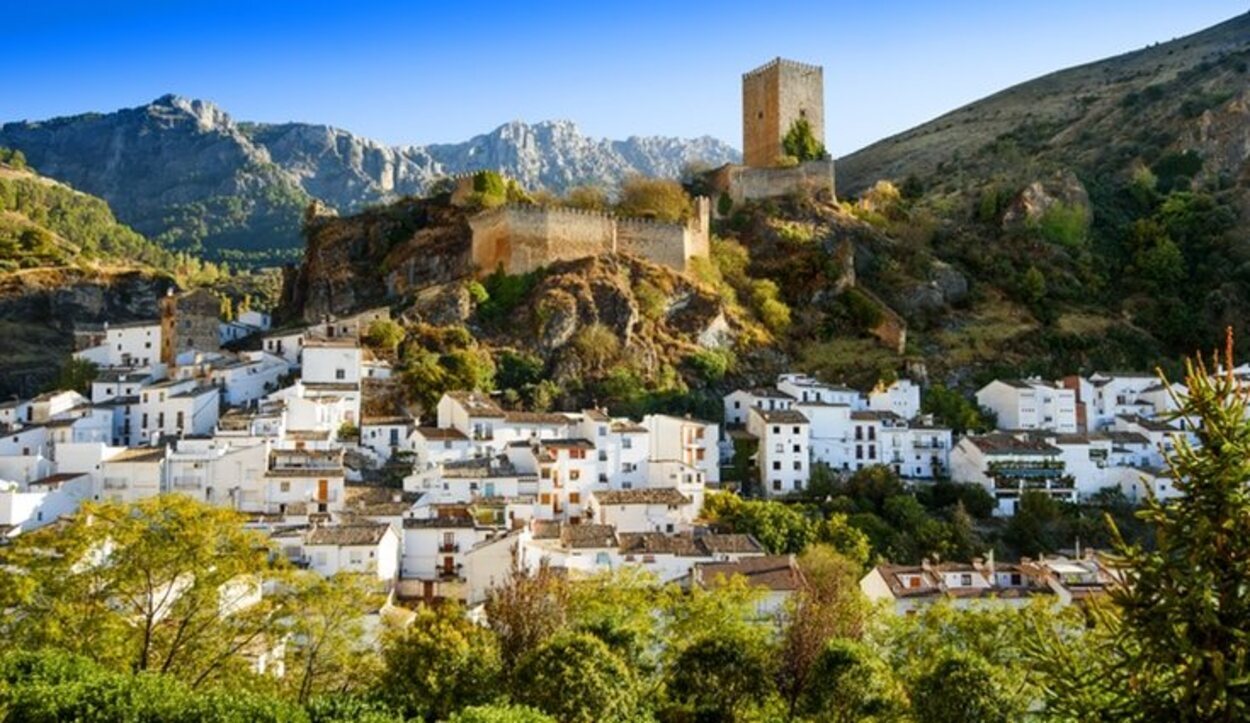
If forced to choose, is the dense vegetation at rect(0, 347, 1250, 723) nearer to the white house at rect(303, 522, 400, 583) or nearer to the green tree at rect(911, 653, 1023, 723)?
the green tree at rect(911, 653, 1023, 723)

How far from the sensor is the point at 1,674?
65.4 ft

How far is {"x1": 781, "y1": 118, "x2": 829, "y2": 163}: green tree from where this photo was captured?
76.2 meters

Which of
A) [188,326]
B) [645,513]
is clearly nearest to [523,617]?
[645,513]

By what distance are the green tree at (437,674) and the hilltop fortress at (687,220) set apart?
36531mm

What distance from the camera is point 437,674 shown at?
2214 cm

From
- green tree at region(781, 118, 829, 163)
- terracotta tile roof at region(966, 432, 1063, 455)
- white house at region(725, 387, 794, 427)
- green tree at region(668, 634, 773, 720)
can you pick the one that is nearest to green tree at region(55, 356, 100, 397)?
white house at region(725, 387, 794, 427)

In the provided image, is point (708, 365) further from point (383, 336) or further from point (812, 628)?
point (812, 628)

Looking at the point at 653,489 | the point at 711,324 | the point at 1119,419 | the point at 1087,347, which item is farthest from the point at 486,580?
the point at 1087,347

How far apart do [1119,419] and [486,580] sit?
33.8m

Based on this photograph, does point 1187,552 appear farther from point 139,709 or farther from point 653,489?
point 653,489

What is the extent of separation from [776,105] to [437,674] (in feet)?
203

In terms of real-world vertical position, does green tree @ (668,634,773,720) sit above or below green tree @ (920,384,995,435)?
below

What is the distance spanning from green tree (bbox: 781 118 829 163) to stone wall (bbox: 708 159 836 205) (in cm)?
369

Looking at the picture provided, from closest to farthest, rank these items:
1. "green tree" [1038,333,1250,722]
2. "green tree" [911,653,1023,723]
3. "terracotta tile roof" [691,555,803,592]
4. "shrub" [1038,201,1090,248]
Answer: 1. "green tree" [1038,333,1250,722]
2. "green tree" [911,653,1023,723]
3. "terracotta tile roof" [691,555,803,592]
4. "shrub" [1038,201,1090,248]
